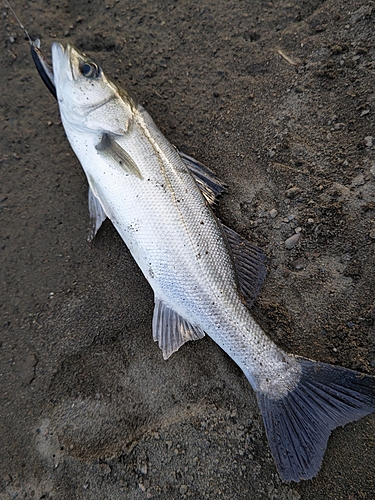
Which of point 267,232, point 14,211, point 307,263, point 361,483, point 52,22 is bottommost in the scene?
point 361,483

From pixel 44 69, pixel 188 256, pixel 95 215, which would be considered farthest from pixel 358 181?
pixel 44 69

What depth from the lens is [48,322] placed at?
7.95 feet

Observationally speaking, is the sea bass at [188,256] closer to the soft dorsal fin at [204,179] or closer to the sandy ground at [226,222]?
the soft dorsal fin at [204,179]

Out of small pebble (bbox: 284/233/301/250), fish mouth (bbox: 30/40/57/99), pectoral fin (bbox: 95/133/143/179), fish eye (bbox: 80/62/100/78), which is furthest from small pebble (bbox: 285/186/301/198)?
fish mouth (bbox: 30/40/57/99)

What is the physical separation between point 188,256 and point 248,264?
0.47m

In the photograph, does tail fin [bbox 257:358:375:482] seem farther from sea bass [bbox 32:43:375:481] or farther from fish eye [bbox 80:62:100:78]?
fish eye [bbox 80:62:100:78]

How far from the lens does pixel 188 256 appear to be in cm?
212

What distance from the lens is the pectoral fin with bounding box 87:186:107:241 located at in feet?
8.02

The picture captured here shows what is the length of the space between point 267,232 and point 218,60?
4.79 ft

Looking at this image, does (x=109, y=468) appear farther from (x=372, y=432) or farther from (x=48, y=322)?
(x=372, y=432)

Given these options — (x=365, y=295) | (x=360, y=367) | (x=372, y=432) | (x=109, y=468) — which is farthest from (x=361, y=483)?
(x=109, y=468)

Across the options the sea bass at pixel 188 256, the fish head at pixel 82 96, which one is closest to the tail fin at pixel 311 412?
the sea bass at pixel 188 256

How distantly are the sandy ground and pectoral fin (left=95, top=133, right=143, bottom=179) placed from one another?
1.38 feet

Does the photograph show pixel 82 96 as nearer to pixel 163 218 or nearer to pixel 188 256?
pixel 163 218
